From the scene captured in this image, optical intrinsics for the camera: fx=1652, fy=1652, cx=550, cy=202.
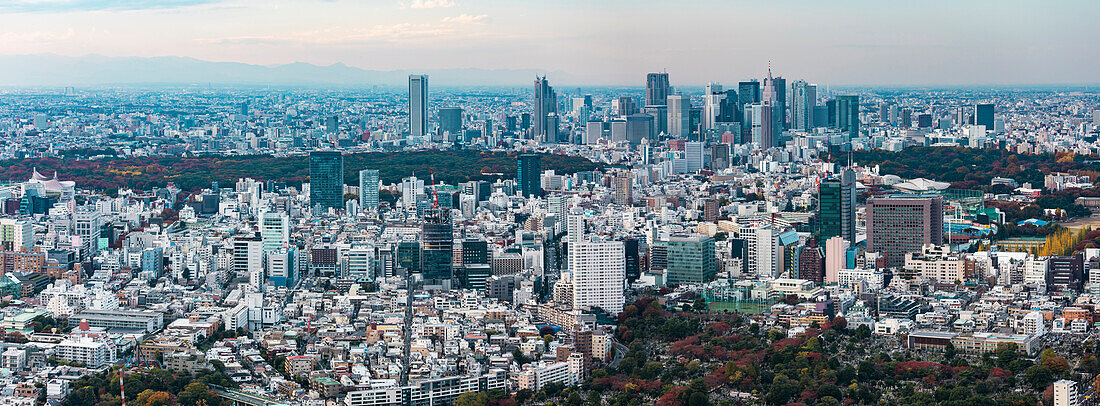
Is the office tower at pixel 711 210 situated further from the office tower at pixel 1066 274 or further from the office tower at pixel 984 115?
the office tower at pixel 984 115

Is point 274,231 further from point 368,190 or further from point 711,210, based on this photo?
point 368,190

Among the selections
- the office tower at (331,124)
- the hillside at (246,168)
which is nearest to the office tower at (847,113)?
the hillside at (246,168)

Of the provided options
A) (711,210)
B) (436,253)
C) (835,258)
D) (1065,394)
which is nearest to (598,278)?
(436,253)

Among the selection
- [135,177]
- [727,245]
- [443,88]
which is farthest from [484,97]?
[727,245]

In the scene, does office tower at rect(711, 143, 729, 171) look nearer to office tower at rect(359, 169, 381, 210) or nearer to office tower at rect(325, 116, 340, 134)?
office tower at rect(359, 169, 381, 210)

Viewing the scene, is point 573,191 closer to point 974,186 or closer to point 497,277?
point 974,186

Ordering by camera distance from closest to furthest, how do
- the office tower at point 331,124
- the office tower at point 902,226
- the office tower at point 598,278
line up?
the office tower at point 598,278, the office tower at point 902,226, the office tower at point 331,124

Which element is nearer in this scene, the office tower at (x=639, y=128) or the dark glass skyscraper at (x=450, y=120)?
the office tower at (x=639, y=128)

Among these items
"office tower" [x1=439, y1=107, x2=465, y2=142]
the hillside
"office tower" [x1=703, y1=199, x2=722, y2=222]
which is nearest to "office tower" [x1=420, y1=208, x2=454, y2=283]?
"office tower" [x1=703, y1=199, x2=722, y2=222]
